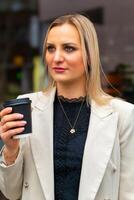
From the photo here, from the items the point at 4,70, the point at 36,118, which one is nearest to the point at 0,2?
the point at 4,70

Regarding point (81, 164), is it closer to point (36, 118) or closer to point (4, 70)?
point (36, 118)

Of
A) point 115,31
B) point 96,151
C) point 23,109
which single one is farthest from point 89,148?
point 115,31

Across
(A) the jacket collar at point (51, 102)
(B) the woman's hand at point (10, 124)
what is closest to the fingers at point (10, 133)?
(B) the woman's hand at point (10, 124)

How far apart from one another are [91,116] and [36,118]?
241 mm

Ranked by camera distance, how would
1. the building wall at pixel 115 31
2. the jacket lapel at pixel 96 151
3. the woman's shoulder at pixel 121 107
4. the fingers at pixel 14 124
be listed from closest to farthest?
the fingers at pixel 14 124 → the jacket lapel at pixel 96 151 → the woman's shoulder at pixel 121 107 → the building wall at pixel 115 31

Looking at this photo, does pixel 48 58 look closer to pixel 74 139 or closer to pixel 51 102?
pixel 51 102

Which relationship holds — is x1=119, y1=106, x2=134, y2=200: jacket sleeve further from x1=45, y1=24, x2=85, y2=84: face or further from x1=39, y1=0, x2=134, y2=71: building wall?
x1=39, y1=0, x2=134, y2=71: building wall

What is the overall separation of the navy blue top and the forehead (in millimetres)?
273

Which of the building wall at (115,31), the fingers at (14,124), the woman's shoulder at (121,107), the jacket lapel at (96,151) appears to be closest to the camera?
the fingers at (14,124)

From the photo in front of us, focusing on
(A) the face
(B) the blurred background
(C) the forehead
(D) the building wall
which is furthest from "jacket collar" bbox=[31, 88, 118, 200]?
(D) the building wall

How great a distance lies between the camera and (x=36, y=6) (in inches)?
262

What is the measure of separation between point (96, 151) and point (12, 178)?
37cm

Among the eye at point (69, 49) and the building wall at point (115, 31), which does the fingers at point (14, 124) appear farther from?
the building wall at point (115, 31)

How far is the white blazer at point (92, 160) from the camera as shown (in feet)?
7.58
